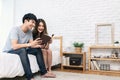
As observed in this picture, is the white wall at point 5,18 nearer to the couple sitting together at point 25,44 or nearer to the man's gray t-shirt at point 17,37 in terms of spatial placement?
the couple sitting together at point 25,44

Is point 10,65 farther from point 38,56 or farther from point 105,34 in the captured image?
point 105,34

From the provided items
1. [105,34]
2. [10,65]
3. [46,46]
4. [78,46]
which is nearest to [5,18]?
[78,46]

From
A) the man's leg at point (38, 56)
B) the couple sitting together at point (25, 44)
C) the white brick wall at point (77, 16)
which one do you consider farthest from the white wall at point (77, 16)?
the man's leg at point (38, 56)

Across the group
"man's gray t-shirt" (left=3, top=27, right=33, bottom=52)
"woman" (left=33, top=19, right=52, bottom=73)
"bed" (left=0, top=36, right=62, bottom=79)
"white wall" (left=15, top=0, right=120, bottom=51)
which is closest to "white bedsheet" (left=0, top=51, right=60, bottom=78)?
"bed" (left=0, top=36, right=62, bottom=79)

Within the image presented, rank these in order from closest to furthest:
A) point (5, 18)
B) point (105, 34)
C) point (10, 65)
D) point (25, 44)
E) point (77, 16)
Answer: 1. point (10, 65)
2. point (25, 44)
3. point (105, 34)
4. point (77, 16)
5. point (5, 18)

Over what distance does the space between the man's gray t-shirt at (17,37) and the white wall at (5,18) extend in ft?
8.67

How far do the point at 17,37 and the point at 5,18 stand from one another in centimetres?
300

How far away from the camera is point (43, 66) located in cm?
247

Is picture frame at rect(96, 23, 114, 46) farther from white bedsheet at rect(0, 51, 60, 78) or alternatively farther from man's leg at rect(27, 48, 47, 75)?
white bedsheet at rect(0, 51, 60, 78)

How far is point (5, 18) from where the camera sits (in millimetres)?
4988

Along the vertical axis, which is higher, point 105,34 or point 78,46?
point 105,34

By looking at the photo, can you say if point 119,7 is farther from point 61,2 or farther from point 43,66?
point 43,66

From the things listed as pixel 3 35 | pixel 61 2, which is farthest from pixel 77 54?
pixel 3 35

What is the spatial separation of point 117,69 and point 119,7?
1.30 meters
